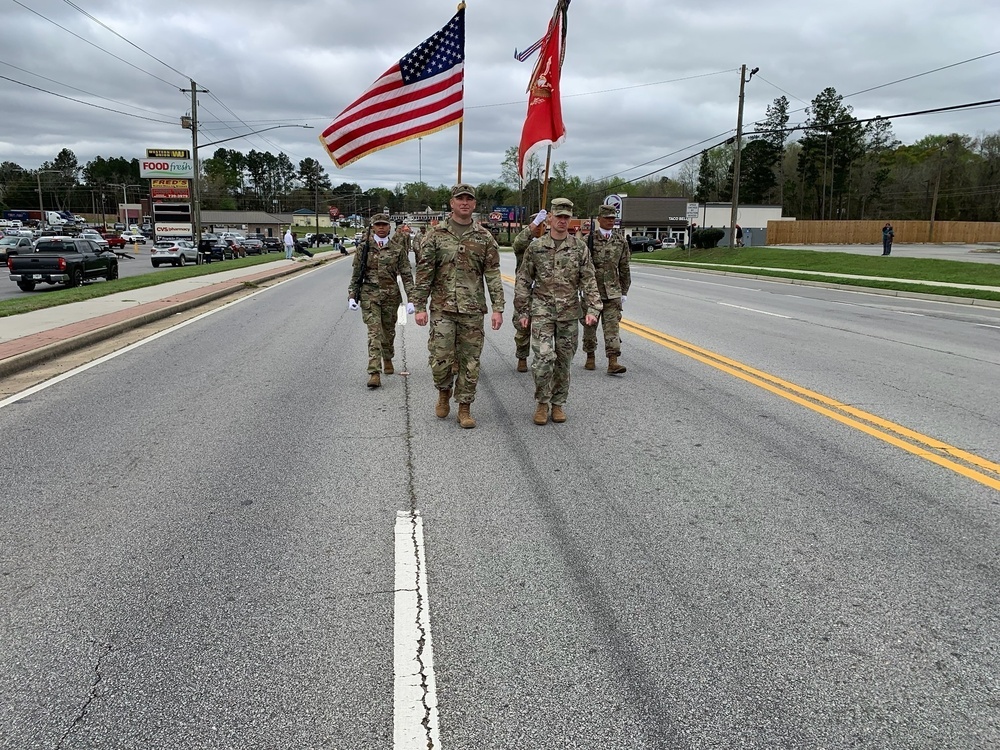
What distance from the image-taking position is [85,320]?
483 inches

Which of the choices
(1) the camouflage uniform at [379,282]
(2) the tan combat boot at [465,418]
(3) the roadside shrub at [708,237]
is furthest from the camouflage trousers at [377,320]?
(3) the roadside shrub at [708,237]

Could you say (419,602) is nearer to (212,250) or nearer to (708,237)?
(212,250)

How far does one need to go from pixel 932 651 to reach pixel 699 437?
3007 mm

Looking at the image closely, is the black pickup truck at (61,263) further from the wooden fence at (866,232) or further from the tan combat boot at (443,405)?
the wooden fence at (866,232)

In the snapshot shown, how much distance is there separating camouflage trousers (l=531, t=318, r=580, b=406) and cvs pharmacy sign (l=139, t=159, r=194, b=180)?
7708 cm

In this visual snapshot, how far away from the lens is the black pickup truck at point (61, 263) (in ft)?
66.6

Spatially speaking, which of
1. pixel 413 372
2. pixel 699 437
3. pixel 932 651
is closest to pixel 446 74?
pixel 413 372

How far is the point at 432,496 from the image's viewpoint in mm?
4664

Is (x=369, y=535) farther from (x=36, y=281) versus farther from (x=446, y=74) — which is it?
(x=36, y=281)

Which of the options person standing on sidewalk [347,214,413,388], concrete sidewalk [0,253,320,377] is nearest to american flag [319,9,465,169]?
person standing on sidewalk [347,214,413,388]

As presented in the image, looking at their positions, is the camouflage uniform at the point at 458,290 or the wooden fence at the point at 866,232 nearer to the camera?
the camouflage uniform at the point at 458,290

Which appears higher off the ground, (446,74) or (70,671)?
(446,74)

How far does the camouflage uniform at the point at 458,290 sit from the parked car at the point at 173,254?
34.6 meters

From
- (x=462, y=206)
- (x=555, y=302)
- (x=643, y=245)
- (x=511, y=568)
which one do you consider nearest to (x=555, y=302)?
(x=555, y=302)
